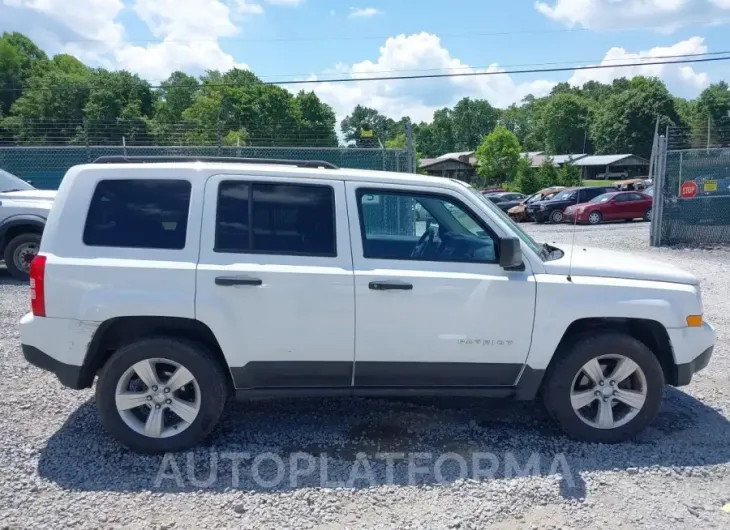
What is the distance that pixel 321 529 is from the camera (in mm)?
3029

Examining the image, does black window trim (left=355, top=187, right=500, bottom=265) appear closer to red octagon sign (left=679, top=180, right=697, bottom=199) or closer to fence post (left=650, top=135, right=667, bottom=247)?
fence post (left=650, top=135, right=667, bottom=247)

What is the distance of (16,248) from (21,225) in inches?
16.2

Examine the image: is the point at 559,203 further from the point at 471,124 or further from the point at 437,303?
the point at 471,124

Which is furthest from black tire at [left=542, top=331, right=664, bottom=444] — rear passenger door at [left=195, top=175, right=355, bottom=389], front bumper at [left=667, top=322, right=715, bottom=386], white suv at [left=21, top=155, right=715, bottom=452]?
rear passenger door at [left=195, top=175, right=355, bottom=389]

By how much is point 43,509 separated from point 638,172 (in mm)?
82655

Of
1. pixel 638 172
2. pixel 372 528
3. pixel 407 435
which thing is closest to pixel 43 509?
pixel 372 528

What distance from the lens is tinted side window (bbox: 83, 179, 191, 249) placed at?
364 centimetres

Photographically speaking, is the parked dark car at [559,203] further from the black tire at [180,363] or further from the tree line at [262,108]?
the black tire at [180,363]

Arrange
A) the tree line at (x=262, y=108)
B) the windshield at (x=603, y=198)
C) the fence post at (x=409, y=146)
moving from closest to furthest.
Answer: the fence post at (x=409, y=146), the windshield at (x=603, y=198), the tree line at (x=262, y=108)

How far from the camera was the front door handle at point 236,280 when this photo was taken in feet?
11.7

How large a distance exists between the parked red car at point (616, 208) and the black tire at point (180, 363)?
2129 centimetres

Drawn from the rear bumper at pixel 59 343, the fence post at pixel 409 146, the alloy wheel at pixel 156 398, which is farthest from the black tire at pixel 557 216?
the rear bumper at pixel 59 343

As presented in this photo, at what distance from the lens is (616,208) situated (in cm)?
2289

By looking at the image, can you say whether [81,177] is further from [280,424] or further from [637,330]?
[637,330]
